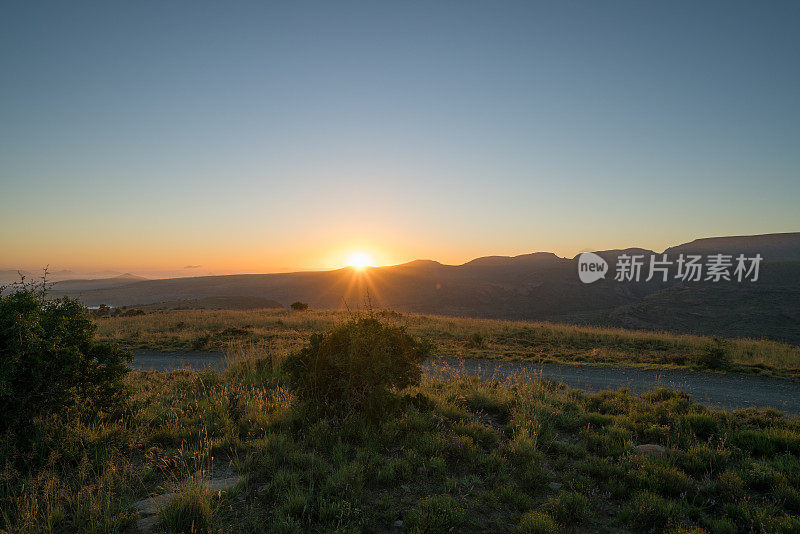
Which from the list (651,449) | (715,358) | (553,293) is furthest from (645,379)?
(553,293)

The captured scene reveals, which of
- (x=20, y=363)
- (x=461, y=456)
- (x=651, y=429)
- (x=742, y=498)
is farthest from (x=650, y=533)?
(x=20, y=363)

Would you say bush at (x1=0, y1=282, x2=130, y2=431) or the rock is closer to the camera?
bush at (x1=0, y1=282, x2=130, y2=431)

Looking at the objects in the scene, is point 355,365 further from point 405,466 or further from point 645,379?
point 645,379

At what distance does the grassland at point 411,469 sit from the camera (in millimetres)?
3850

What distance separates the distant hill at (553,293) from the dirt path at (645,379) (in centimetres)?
479

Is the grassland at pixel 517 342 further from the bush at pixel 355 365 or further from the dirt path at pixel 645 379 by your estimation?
the bush at pixel 355 365

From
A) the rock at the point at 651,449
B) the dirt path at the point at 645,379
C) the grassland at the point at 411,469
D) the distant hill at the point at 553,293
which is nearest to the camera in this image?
the grassland at the point at 411,469

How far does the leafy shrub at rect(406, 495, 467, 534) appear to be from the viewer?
3.71 metres

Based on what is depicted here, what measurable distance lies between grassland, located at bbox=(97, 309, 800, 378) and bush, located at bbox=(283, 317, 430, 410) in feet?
17.8

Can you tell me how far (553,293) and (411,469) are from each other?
106m

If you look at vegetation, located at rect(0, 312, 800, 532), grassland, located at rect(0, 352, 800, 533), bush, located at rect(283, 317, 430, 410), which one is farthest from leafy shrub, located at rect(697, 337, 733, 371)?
bush, located at rect(283, 317, 430, 410)

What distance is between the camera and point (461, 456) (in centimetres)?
528
